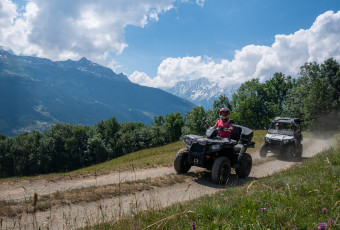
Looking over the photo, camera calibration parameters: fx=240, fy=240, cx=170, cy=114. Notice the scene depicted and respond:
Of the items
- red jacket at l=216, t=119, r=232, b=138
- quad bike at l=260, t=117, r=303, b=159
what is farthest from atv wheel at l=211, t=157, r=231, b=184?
quad bike at l=260, t=117, r=303, b=159

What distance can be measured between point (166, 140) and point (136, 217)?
7980cm

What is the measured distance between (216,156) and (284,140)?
8633mm

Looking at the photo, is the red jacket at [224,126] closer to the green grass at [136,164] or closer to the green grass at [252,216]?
the green grass at [136,164]

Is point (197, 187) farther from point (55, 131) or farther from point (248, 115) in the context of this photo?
point (55, 131)

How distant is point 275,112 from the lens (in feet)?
213

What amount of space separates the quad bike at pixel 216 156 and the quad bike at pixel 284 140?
6.50 metres

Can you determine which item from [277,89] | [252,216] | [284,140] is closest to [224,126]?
[252,216]

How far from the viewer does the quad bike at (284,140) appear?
626 inches

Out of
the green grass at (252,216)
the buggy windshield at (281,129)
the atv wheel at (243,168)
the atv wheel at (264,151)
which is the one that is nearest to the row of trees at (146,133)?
the buggy windshield at (281,129)

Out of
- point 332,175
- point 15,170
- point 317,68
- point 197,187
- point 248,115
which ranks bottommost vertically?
point 15,170

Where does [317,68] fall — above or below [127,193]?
above

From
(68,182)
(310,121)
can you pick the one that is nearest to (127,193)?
(68,182)

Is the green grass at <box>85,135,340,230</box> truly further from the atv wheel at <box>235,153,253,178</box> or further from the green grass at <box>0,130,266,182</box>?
the atv wheel at <box>235,153,253,178</box>

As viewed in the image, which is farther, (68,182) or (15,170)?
(15,170)
